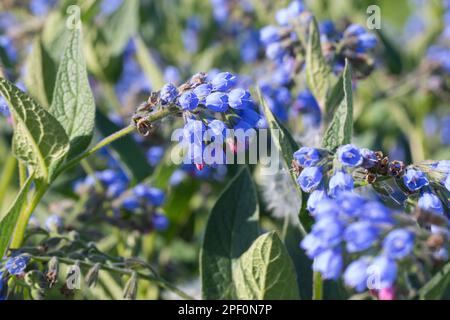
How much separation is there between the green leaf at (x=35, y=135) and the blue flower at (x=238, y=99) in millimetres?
483

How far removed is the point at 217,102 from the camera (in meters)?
1.87

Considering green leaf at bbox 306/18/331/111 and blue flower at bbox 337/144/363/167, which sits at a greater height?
green leaf at bbox 306/18/331/111

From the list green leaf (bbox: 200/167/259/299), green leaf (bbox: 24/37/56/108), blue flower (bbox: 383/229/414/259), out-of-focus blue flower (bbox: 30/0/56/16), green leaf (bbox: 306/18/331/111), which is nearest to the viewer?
blue flower (bbox: 383/229/414/259)

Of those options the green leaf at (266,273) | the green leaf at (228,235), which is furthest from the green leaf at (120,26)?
the green leaf at (266,273)

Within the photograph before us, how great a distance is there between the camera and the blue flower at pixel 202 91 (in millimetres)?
1890

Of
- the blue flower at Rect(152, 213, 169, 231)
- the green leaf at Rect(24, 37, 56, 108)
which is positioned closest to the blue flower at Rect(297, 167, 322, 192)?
the blue flower at Rect(152, 213, 169, 231)

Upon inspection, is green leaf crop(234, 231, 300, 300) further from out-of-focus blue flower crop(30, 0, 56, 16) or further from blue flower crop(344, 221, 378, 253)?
out-of-focus blue flower crop(30, 0, 56, 16)

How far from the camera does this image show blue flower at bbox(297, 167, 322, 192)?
1.79 metres

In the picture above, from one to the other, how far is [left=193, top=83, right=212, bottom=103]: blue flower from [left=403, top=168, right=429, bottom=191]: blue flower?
20.4 inches

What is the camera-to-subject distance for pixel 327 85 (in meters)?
2.55

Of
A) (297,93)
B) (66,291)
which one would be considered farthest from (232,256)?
(297,93)

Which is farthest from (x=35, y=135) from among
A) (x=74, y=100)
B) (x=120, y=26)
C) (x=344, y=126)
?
(x=120, y=26)

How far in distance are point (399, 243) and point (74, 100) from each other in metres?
1.11
